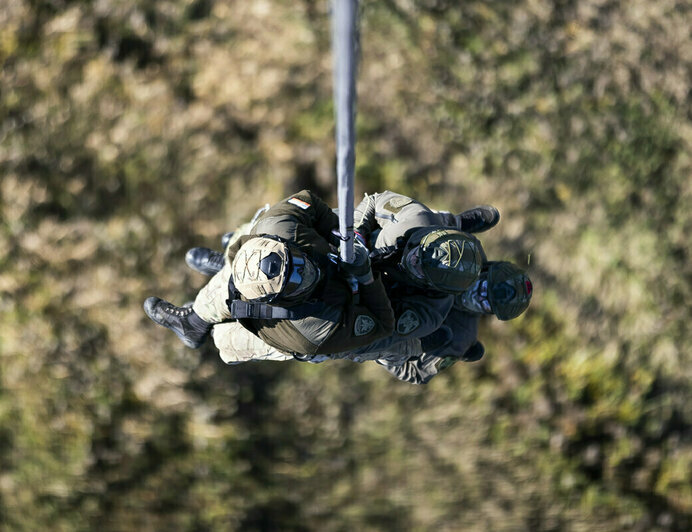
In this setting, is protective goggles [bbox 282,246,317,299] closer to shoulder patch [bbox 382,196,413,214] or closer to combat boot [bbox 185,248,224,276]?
shoulder patch [bbox 382,196,413,214]

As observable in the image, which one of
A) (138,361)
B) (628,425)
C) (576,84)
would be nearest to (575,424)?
(628,425)

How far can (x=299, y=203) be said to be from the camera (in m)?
3.85

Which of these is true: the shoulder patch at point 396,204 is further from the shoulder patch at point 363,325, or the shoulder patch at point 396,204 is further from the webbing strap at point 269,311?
the webbing strap at point 269,311

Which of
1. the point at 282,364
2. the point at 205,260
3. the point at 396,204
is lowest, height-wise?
the point at 396,204

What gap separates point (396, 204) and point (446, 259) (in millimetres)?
907

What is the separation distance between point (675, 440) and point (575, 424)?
4.53ft

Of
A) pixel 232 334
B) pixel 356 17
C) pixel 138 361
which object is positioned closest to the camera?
pixel 356 17

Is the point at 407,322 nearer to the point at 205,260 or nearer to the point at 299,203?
the point at 299,203

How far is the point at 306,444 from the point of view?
8.49 metres

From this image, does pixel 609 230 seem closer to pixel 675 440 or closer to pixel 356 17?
pixel 675 440

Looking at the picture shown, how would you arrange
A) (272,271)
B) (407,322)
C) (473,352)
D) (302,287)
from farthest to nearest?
(473,352) < (407,322) < (302,287) < (272,271)

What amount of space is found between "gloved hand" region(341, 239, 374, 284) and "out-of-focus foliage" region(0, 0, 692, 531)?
504cm

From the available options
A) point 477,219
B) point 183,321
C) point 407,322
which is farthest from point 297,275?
point 477,219

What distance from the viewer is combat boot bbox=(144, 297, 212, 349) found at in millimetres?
4379
